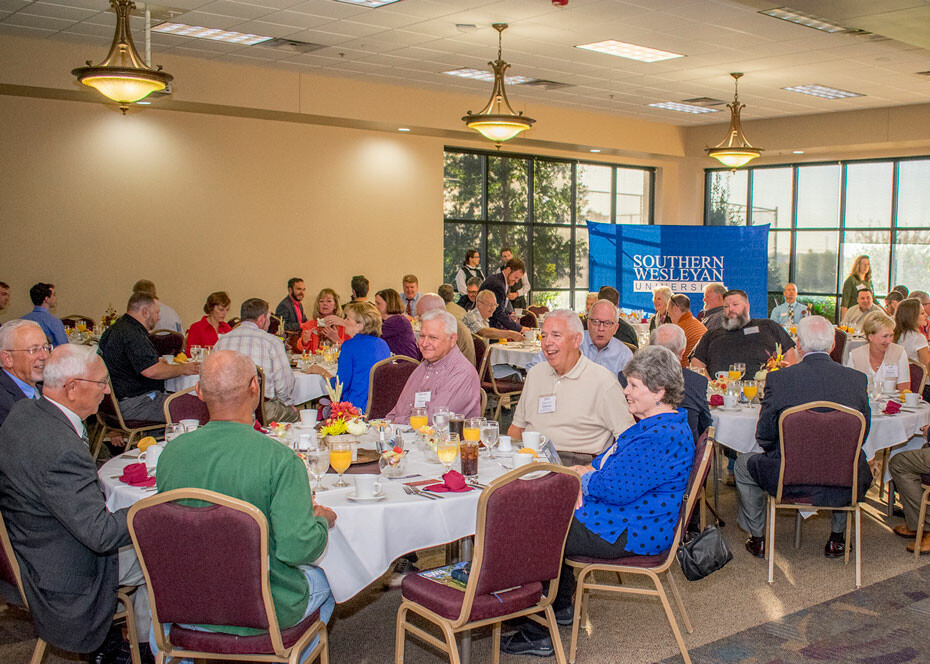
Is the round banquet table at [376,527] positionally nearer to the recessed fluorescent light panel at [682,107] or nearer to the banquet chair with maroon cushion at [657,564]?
the banquet chair with maroon cushion at [657,564]

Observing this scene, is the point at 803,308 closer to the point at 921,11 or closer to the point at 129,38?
the point at 921,11

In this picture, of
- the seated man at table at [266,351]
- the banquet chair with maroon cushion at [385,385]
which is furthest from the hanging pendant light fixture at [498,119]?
the banquet chair with maroon cushion at [385,385]

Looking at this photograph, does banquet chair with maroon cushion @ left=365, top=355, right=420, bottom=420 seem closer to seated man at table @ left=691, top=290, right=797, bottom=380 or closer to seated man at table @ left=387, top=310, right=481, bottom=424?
seated man at table @ left=387, top=310, right=481, bottom=424

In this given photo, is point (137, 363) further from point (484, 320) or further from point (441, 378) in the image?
point (484, 320)

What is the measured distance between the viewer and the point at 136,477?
3609 mm

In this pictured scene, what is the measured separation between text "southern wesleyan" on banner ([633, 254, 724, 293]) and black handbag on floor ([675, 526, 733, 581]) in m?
10.8

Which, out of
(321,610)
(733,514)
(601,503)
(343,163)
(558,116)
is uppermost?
(558,116)

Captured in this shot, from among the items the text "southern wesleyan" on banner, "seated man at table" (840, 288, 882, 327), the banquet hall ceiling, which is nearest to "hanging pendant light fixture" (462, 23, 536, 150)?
the banquet hall ceiling

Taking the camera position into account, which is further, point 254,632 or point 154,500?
point 254,632

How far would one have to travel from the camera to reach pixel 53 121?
10031 mm

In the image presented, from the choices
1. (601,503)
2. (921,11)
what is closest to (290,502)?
(601,503)

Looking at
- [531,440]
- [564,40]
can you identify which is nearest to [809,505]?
[531,440]

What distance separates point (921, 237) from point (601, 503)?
12626mm

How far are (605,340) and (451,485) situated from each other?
282cm
